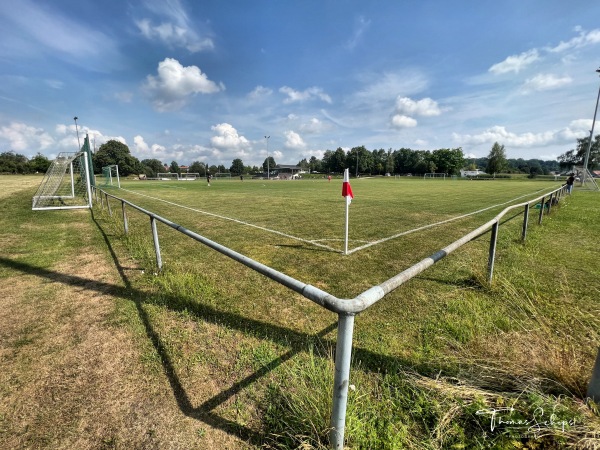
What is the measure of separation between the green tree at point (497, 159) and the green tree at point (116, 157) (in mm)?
125915

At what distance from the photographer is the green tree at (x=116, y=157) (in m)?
98.2

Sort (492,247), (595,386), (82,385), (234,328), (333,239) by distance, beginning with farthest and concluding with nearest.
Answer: (333,239), (492,247), (234,328), (82,385), (595,386)

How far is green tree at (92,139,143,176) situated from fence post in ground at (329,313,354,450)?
11591 centimetres

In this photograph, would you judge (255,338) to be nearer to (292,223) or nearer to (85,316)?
(85,316)

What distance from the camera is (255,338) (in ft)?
10.2

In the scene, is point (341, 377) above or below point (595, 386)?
above

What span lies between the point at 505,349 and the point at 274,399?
2003 millimetres

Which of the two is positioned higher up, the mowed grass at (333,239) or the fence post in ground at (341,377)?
the fence post in ground at (341,377)

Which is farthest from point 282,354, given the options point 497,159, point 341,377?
point 497,159

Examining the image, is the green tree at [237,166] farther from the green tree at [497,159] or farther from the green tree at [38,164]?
the green tree at [497,159]

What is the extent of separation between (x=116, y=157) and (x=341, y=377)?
11930 cm

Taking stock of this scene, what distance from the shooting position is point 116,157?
98562mm

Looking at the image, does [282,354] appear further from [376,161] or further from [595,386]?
[376,161]

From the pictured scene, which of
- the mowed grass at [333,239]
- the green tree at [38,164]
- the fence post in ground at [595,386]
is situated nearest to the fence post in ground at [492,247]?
the mowed grass at [333,239]
